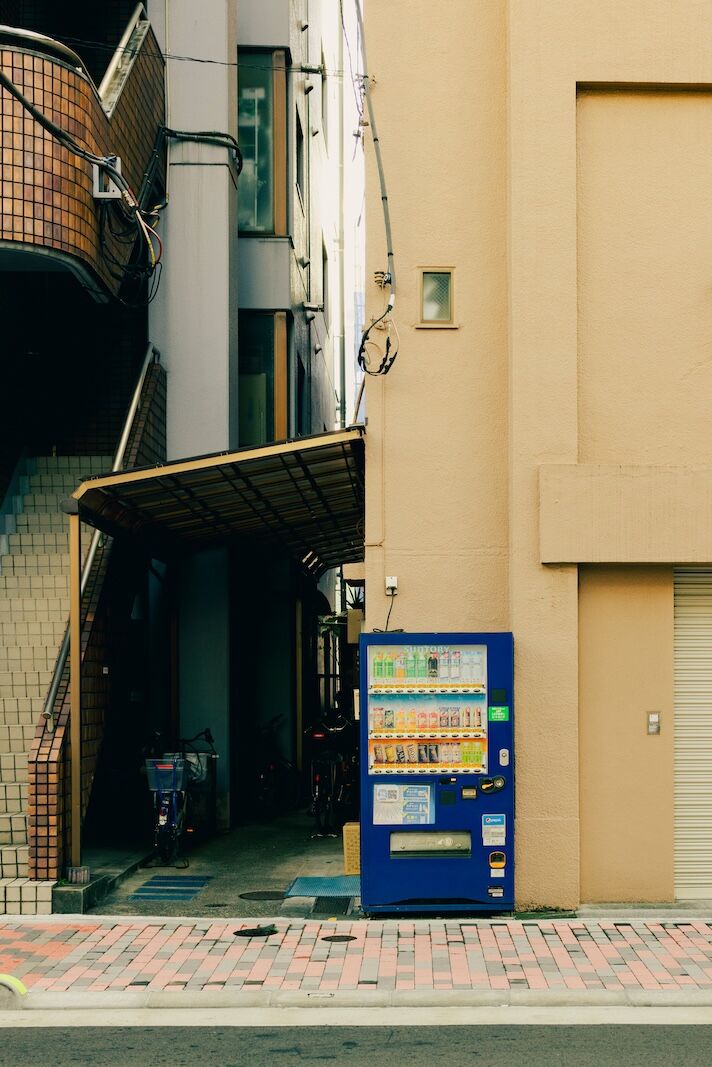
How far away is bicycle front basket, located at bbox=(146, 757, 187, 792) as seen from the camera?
13359mm

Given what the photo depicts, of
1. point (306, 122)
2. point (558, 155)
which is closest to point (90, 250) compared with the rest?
point (558, 155)

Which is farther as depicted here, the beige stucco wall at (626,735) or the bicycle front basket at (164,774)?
the bicycle front basket at (164,774)

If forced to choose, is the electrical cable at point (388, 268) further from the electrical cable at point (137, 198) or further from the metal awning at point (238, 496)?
the electrical cable at point (137, 198)

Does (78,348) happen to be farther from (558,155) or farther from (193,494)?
(558,155)


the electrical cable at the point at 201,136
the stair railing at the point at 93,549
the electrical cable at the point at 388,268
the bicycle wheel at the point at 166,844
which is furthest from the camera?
the electrical cable at the point at 201,136

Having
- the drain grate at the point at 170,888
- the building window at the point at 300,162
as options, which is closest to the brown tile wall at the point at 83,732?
the drain grate at the point at 170,888

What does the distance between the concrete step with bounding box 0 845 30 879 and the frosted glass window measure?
1016 centimetres

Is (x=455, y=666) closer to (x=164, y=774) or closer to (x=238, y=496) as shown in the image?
(x=238, y=496)

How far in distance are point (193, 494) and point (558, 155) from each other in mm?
4932

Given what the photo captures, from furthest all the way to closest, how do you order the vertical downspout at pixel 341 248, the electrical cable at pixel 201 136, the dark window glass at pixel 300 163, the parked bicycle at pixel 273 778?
the vertical downspout at pixel 341 248, the dark window glass at pixel 300 163, the parked bicycle at pixel 273 778, the electrical cable at pixel 201 136

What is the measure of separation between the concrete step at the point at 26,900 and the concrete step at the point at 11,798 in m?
1.07

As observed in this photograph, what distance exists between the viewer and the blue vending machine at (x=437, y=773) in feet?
35.2

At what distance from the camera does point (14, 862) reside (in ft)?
36.8

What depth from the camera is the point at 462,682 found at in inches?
427
